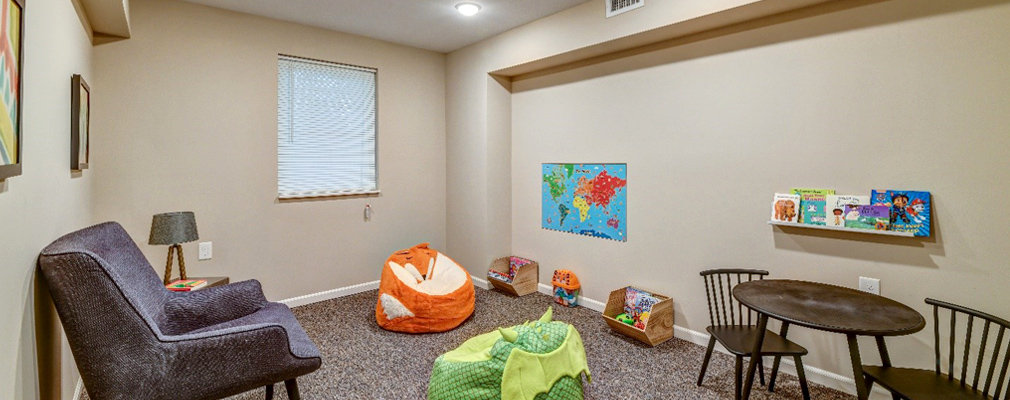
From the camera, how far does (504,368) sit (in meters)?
1.96

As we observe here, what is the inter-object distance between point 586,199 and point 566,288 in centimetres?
75

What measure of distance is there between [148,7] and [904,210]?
4508 mm

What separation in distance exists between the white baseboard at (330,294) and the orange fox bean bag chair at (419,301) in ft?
2.46

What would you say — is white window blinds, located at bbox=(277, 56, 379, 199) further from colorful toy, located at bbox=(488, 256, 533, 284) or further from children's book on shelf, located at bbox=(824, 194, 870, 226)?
children's book on shelf, located at bbox=(824, 194, 870, 226)

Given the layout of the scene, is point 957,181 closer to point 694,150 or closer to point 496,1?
point 694,150

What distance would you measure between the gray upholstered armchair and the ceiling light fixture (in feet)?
7.74

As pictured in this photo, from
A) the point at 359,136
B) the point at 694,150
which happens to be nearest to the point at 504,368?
the point at 694,150

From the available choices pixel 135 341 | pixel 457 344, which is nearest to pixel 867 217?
pixel 457 344

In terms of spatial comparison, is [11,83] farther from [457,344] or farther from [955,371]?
[955,371]

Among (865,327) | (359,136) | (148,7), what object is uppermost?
(148,7)

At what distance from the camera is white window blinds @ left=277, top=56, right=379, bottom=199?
3641mm

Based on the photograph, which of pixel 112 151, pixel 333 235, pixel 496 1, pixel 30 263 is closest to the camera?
pixel 30 263

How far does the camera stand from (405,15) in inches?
134

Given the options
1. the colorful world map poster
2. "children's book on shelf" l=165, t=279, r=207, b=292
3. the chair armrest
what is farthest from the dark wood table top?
"children's book on shelf" l=165, t=279, r=207, b=292
